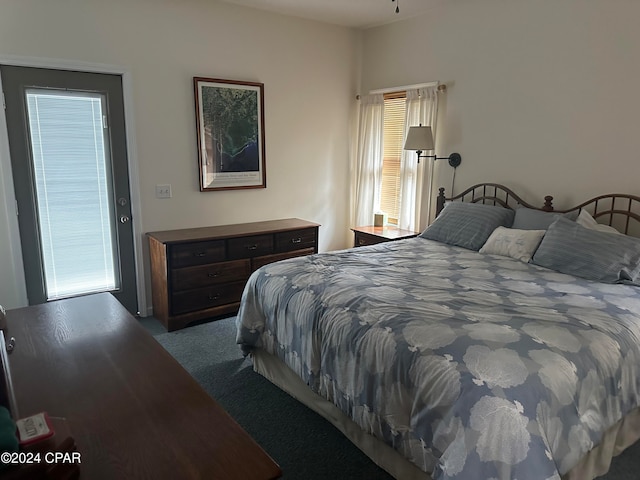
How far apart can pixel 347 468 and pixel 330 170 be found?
11.2 feet

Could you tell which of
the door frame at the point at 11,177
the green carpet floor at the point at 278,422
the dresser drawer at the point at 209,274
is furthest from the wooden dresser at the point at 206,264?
the green carpet floor at the point at 278,422

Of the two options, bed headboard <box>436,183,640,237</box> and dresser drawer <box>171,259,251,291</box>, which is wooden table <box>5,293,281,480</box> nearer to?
dresser drawer <box>171,259,251,291</box>

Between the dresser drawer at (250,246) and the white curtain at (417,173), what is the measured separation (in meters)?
1.51

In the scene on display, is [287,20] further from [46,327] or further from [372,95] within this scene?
[46,327]

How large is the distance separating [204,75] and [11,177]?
1736mm

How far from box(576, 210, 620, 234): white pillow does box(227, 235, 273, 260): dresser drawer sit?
2.45 meters

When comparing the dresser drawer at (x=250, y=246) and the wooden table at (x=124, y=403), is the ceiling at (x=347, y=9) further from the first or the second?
the wooden table at (x=124, y=403)

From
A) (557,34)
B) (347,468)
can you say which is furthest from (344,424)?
(557,34)

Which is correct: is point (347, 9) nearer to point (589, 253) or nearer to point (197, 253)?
point (197, 253)

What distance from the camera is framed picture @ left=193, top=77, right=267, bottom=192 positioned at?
395 cm

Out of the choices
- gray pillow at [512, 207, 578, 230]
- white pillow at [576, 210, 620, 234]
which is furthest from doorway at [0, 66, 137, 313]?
white pillow at [576, 210, 620, 234]

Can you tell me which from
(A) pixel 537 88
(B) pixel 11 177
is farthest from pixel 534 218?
(B) pixel 11 177

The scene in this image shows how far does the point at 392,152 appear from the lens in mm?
4711

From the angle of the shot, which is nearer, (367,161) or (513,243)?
(513,243)
